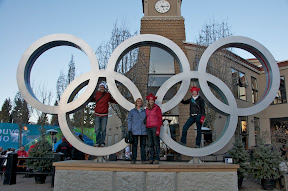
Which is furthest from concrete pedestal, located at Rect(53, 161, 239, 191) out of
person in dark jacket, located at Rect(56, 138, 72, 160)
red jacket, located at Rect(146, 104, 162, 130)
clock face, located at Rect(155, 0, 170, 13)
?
clock face, located at Rect(155, 0, 170, 13)

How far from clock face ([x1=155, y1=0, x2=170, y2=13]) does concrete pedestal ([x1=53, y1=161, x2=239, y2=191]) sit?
49.4 feet

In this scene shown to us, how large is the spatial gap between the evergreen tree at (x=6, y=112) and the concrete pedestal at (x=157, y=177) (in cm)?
3899

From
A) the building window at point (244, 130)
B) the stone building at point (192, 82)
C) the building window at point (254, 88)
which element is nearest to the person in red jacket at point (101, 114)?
the stone building at point (192, 82)

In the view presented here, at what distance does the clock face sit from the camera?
18.2 meters

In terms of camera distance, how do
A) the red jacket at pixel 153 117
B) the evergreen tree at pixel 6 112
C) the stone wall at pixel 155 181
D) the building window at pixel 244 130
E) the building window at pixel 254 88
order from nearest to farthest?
1. the stone wall at pixel 155 181
2. the red jacket at pixel 153 117
3. the building window at pixel 244 130
4. the building window at pixel 254 88
5. the evergreen tree at pixel 6 112

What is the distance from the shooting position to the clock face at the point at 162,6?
18.2m

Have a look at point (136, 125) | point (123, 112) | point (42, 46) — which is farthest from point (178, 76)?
point (123, 112)

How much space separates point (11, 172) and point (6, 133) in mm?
11414

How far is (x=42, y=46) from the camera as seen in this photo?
677 centimetres

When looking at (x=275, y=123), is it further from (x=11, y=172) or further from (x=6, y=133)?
(x=6, y=133)

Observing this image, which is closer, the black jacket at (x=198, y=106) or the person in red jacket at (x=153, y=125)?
the person in red jacket at (x=153, y=125)

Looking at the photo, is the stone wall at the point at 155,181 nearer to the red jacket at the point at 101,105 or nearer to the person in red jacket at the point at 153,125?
the person in red jacket at the point at 153,125

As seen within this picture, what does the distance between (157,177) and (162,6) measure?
51.1 feet

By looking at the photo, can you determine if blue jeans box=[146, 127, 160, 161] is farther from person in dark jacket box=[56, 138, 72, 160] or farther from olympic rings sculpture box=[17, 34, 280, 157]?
person in dark jacket box=[56, 138, 72, 160]
